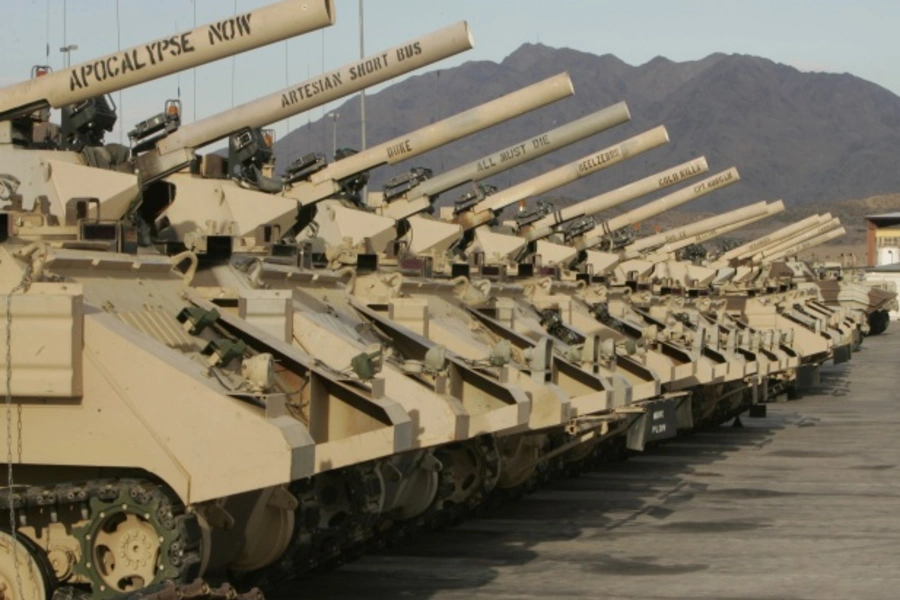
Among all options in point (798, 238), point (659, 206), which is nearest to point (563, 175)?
point (659, 206)

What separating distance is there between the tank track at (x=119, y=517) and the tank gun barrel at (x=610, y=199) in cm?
2550

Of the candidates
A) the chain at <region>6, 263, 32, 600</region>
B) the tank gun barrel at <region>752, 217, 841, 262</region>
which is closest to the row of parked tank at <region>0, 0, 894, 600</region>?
the chain at <region>6, 263, 32, 600</region>

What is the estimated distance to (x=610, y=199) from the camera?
43250 millimetres

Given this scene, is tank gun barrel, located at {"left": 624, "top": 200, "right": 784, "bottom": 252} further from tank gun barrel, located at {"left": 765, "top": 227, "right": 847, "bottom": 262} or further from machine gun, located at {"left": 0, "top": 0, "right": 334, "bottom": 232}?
machine gun, located at {"left": 0, "top": 0, "right": 334, "bottom": 232}

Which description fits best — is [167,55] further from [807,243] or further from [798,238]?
[807,243]

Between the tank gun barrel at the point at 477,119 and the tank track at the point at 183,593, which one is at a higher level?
the tank gun barrel at the point at 477,119

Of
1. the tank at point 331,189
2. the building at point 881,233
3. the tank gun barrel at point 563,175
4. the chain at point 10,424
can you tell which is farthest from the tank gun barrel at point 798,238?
the chain at point 10,424

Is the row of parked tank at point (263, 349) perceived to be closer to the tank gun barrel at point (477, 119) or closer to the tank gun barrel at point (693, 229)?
the tank gun barrel at point (477, 119)

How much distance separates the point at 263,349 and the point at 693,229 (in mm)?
45138

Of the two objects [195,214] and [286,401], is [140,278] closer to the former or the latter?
[286,401]

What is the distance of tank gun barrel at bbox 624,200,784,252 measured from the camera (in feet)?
184

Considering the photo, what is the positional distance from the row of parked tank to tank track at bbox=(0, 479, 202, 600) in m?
0.02

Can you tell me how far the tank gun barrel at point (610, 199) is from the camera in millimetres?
38203

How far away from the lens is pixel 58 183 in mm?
17688
